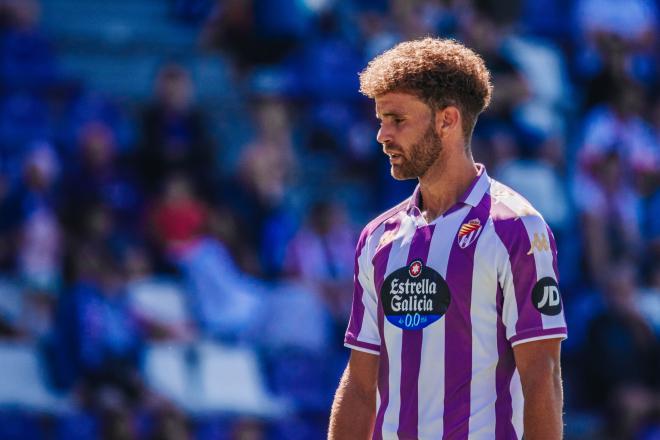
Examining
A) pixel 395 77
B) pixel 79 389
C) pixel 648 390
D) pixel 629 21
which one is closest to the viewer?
pixel 395 77

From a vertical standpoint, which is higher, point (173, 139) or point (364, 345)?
point (173, 139)

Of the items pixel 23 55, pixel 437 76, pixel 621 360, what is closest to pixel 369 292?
pixel 437 76

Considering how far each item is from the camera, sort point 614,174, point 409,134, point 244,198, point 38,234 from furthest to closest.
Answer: point 614,174 → point 244,198 → point 38,234 → point 409,134

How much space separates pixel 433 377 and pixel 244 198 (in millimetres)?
6156

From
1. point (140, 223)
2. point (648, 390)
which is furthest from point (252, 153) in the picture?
point (648, 390)

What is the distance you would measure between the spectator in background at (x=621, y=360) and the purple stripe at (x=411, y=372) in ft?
20.4

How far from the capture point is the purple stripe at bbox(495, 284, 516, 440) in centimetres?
366

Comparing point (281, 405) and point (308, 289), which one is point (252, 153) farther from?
point (281, 405)

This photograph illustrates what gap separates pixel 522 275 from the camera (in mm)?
3627

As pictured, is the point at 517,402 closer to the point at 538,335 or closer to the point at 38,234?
the point at 538,335

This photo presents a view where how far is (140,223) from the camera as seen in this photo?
30.6 feet

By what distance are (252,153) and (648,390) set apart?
3410 millimetres

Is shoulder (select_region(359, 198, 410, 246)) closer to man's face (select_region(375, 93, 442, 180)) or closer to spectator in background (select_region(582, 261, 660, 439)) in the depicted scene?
man's face (select_region(375, 93, 442, 180))

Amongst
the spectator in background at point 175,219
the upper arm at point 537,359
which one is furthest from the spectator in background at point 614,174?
the upper arm at point 537,359
